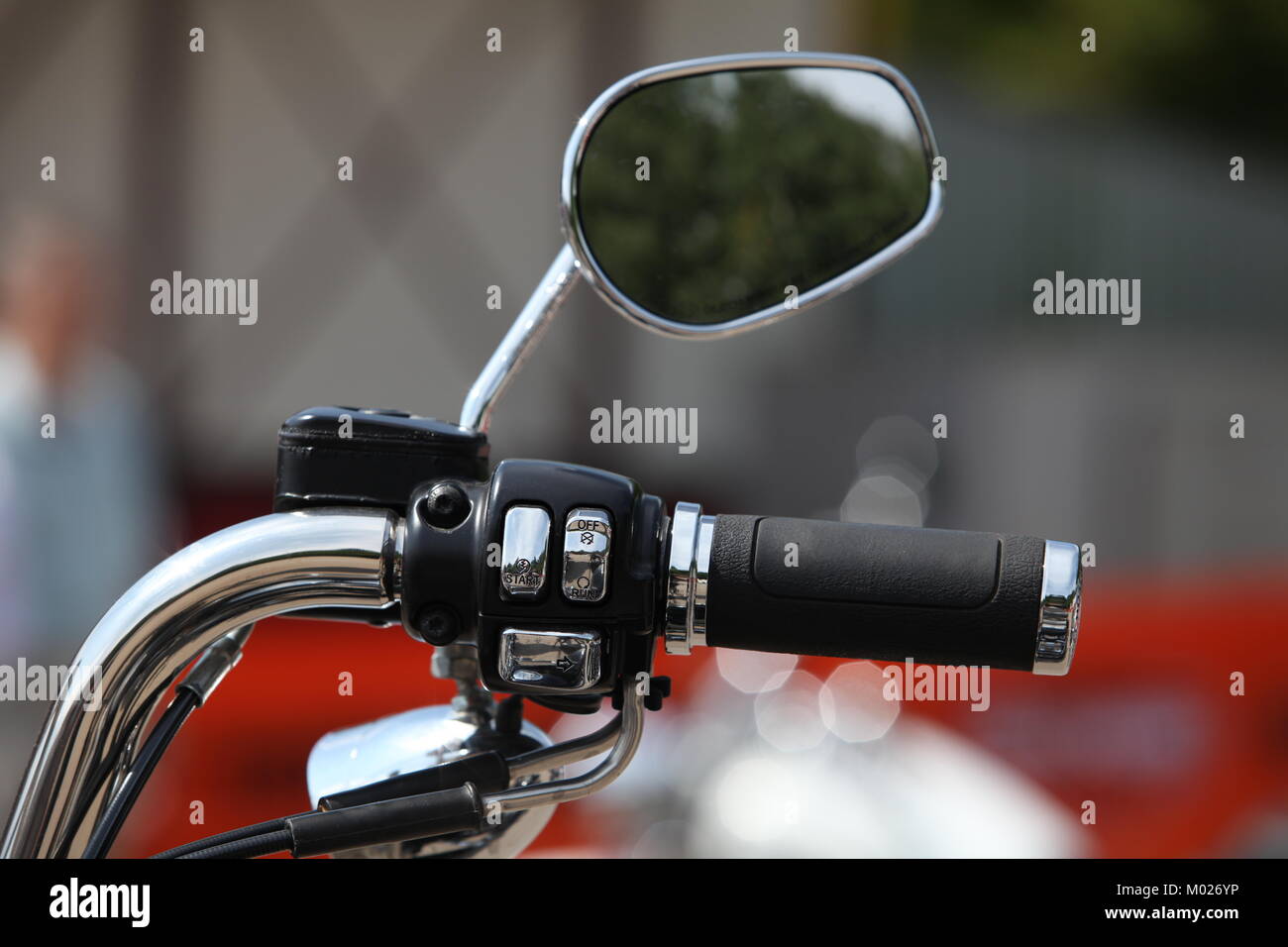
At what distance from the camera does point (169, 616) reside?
32.9 inches

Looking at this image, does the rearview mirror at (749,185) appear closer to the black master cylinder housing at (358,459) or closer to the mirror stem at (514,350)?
the mirror stem at (514,350)

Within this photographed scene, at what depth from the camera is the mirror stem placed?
96 centimetres

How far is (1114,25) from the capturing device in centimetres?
966

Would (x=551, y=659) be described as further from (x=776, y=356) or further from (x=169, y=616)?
(x=776, y=356)

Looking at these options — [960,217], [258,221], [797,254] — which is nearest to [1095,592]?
[797,254]

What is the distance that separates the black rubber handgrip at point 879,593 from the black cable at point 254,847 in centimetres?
32

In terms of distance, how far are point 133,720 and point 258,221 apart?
587 centimetres

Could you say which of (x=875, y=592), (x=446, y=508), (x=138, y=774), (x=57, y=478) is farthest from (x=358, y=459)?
(x=57, y=478)

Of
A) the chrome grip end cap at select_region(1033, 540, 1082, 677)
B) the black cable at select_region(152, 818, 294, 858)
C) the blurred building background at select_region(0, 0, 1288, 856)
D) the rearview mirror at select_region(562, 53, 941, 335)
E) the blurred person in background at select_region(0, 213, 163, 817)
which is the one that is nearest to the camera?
the chrome grip end cap at select_region(1033, 540, 1082, 677)

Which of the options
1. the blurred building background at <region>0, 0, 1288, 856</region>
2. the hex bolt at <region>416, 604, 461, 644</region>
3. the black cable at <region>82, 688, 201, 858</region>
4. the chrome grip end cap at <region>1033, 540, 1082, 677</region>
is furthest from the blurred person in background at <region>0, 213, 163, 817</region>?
the chrome grip end cap at <region>1033, 540, 1082, 677</region>

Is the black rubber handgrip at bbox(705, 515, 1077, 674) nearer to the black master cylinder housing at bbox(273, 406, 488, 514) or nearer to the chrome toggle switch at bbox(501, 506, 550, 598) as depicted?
the chrome toggle switch at bbox(501, 506, 550, 598)

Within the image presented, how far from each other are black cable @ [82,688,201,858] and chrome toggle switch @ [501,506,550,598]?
0.30 metres

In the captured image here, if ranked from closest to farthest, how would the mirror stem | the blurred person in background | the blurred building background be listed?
the mirror stem, the blurred building background, the blurred person in background
